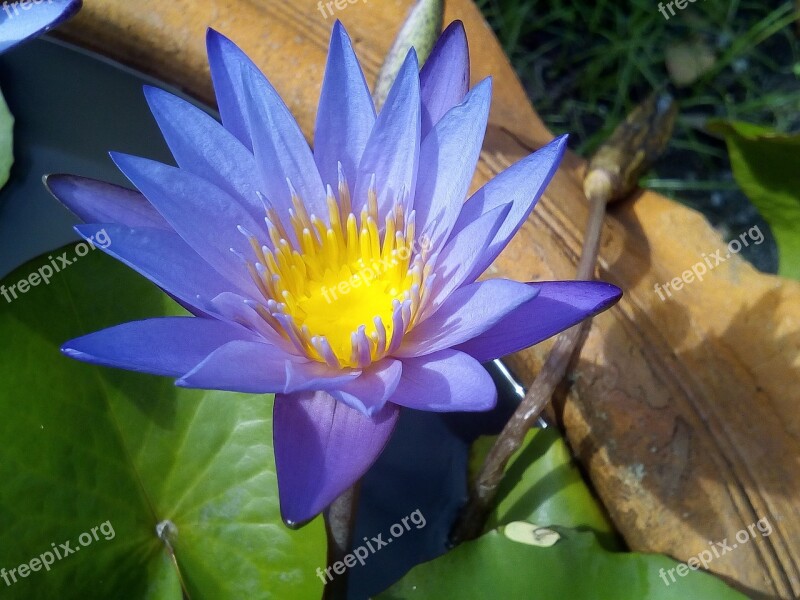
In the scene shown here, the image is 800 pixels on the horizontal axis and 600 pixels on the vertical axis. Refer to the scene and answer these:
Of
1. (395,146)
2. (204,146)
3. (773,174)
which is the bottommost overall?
(773,174)

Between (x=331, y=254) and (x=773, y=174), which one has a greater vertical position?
(x=331, y=254)

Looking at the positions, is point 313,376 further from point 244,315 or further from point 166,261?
point 166,261

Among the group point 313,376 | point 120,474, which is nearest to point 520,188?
point 313,376

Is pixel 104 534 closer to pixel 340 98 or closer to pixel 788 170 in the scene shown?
pixel 340 98

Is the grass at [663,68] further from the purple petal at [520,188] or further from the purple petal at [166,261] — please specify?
the purple petal at [166,261]

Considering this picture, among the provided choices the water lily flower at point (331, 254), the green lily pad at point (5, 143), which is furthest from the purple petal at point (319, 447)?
the green lily pad at point (5, 143)

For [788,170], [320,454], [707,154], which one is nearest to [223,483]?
[320,454]
